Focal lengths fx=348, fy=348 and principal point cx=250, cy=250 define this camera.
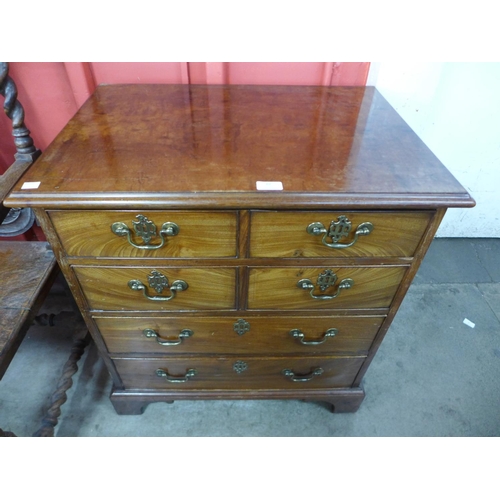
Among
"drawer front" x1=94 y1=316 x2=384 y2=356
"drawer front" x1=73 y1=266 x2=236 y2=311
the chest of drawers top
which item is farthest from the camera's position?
"drawer front" x1=94 y1=316 x2=384 y2=356

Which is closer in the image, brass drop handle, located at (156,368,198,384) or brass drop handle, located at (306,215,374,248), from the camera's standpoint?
brass drop handle, located at (306,215,374,248)

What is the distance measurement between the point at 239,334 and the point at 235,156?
1.79 ft

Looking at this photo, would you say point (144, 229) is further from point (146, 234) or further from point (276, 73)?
point (276, 73)

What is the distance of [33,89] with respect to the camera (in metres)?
1.27

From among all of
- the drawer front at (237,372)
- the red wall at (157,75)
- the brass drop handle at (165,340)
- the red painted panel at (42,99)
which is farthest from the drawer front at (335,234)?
the red painted panel at (42,99)

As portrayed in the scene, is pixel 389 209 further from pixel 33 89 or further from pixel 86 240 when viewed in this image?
pixel 33 89

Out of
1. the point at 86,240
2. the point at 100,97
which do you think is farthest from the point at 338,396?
the point at 100,97

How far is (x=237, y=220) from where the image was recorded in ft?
2.61

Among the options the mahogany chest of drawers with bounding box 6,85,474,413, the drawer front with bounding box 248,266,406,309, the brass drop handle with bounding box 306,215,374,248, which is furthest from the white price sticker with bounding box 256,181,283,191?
the drawer front with bounding box 248,266,406,309

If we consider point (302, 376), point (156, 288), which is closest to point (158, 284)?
point (156, 288)

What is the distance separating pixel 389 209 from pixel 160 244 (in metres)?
0.53

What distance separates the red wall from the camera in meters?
1.22

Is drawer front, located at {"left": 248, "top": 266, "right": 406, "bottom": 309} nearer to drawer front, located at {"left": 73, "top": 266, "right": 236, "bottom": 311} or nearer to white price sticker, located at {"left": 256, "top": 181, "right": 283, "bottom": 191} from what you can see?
drawer front, located at {"left": 73, "top": 266, "right": 236, "bottom": 311}

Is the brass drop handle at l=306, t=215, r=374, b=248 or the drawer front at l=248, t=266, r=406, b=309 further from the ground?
the brass drop handle at l=306, t=215, r=374, b=248
